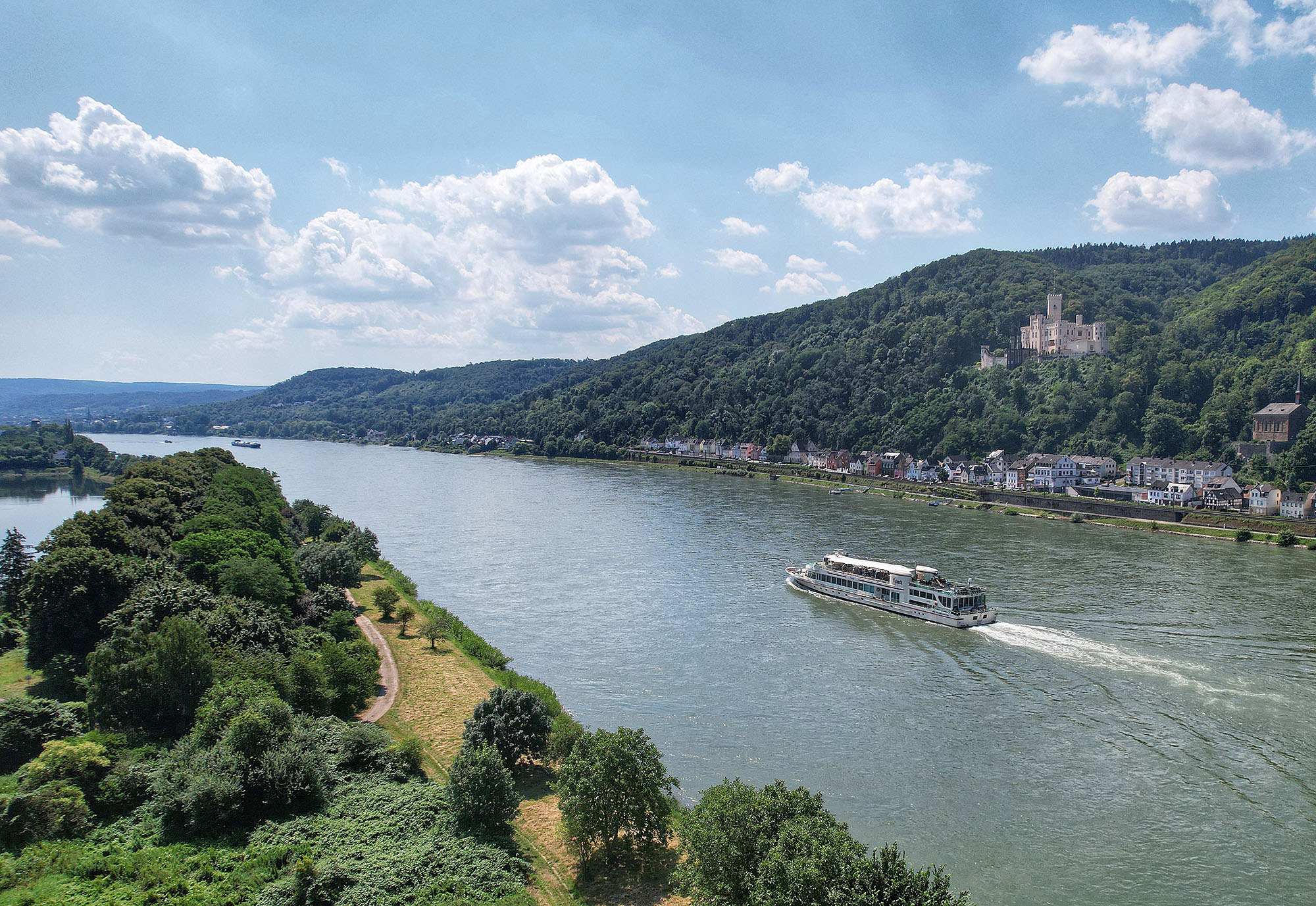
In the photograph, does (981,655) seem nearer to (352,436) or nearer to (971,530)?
(971,530)

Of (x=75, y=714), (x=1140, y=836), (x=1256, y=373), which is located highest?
(x=1256, y=373)

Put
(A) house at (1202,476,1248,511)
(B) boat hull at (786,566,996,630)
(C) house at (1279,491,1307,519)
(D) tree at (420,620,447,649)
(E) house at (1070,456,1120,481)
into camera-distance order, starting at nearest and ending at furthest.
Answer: (D) tree at (420,620,447,649) < (B) boat hull at (786,566,996,630) < (C) house at (1279,491,1307,519) < (A) house at (1202,476,1248,511) < (E) house at (1070,456,1120,481)

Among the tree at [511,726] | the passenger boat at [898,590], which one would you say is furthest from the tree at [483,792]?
the passenger boat at [898,590]

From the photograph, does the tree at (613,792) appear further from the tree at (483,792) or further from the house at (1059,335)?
the house at (1059,335)

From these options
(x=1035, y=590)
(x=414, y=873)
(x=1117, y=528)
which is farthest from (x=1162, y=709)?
(x=1117, y=528)

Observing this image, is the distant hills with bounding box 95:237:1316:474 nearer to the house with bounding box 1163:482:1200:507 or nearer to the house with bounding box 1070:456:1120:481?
the house with bounding box 1070:456:1120:481

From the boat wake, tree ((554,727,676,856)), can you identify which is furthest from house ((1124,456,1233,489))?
tree ((554,727,676,856))
